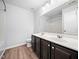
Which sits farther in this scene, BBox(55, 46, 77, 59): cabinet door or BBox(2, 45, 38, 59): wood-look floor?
BBox(2, 45, 38, 59): wood-look floor

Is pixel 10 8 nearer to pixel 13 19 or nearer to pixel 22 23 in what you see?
pixel 13 19

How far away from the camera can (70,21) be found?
1.52 meters

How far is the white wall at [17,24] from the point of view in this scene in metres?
3.18

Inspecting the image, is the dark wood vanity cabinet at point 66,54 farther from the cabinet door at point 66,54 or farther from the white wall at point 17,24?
the white wall at point 17,24

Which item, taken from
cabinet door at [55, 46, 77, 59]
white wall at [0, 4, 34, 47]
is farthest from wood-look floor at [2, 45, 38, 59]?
cabinet door at [55, 46, 77, 59]

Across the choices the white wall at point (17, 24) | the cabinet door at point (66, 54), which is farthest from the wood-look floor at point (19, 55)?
the cabinet door at point (66, 54)

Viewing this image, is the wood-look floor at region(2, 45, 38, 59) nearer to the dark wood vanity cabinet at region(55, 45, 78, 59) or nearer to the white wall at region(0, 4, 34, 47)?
the white wall at region(0, 4, 34, 47)

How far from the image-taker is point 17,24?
11.8 ft

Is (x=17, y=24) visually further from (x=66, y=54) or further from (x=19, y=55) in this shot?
(x=66, y=54)

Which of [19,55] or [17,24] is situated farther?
[17,24]

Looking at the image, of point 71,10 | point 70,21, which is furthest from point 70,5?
point 70,21

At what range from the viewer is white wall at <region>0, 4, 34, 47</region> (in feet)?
10.4

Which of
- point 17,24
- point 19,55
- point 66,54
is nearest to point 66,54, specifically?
point 66,54

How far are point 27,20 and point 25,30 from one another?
720 millimetres
